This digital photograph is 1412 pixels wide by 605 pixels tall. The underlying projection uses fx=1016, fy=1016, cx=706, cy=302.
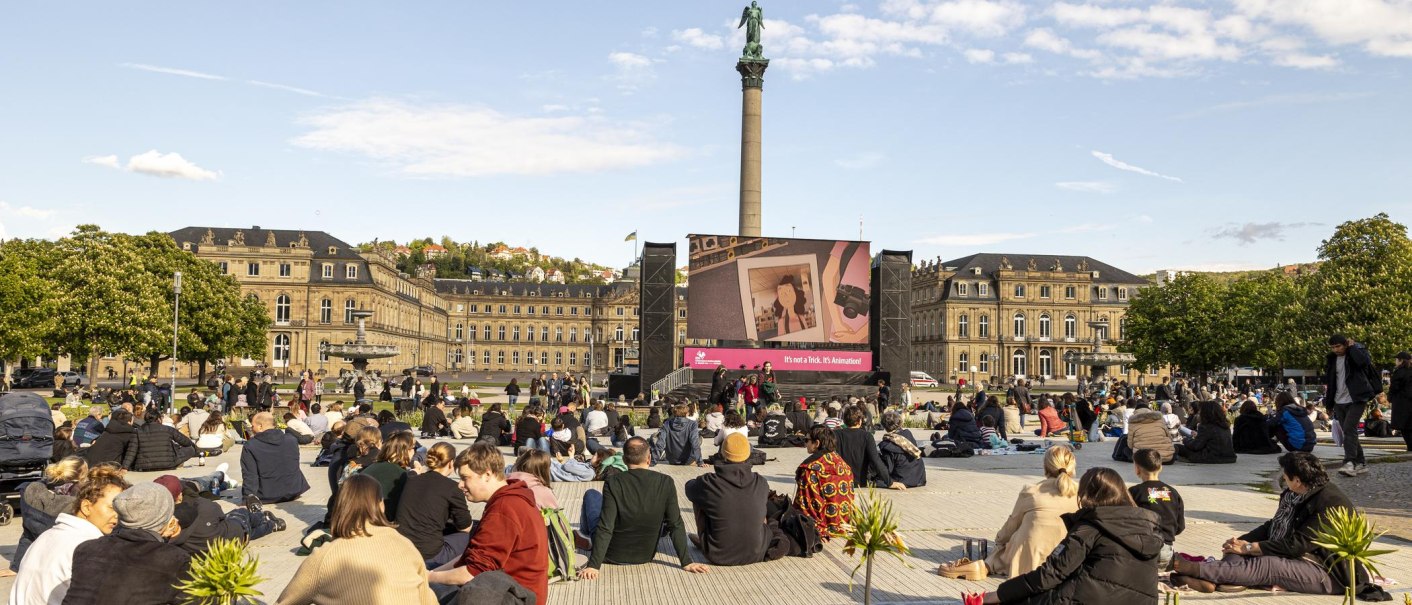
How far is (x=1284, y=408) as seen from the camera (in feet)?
59.0

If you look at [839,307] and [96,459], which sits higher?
[839,307]

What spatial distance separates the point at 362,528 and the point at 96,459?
37.1 feet

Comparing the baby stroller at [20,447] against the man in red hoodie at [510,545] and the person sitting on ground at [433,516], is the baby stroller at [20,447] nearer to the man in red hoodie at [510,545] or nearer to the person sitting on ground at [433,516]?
the person sitting on ground at [433,516]

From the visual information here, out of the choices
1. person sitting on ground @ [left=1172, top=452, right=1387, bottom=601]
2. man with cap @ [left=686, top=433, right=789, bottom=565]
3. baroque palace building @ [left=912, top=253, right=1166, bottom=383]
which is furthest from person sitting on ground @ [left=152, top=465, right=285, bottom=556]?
baroque palace building @ [left=912, top=253, right=1166, bottom=383]

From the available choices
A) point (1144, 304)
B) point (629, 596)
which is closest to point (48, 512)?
point (629, 596)

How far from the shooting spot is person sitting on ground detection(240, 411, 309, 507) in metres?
12.4

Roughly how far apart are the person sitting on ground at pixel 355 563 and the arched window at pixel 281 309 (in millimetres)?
93075

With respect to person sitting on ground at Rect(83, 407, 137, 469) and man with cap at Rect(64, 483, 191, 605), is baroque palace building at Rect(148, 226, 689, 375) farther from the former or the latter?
man with cap at Rect(64, 483, 191, 605)

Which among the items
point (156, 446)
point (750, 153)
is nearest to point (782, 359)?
point (750, 153)

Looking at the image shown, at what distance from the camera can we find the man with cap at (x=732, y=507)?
867 cm

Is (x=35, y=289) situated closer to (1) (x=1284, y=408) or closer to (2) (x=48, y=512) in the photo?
(2) (x=48, y=512)

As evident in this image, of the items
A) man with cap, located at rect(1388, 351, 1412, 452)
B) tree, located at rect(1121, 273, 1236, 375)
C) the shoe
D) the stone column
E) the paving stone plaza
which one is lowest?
the paving stone plaza

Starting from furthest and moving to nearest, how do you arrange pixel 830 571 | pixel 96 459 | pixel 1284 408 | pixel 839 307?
pixel 839 307, pixel 1284 408, pixel 96 459, pixel 830 571

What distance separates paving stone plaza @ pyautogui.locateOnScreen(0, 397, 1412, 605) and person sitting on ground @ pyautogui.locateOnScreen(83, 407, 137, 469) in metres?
0.88
